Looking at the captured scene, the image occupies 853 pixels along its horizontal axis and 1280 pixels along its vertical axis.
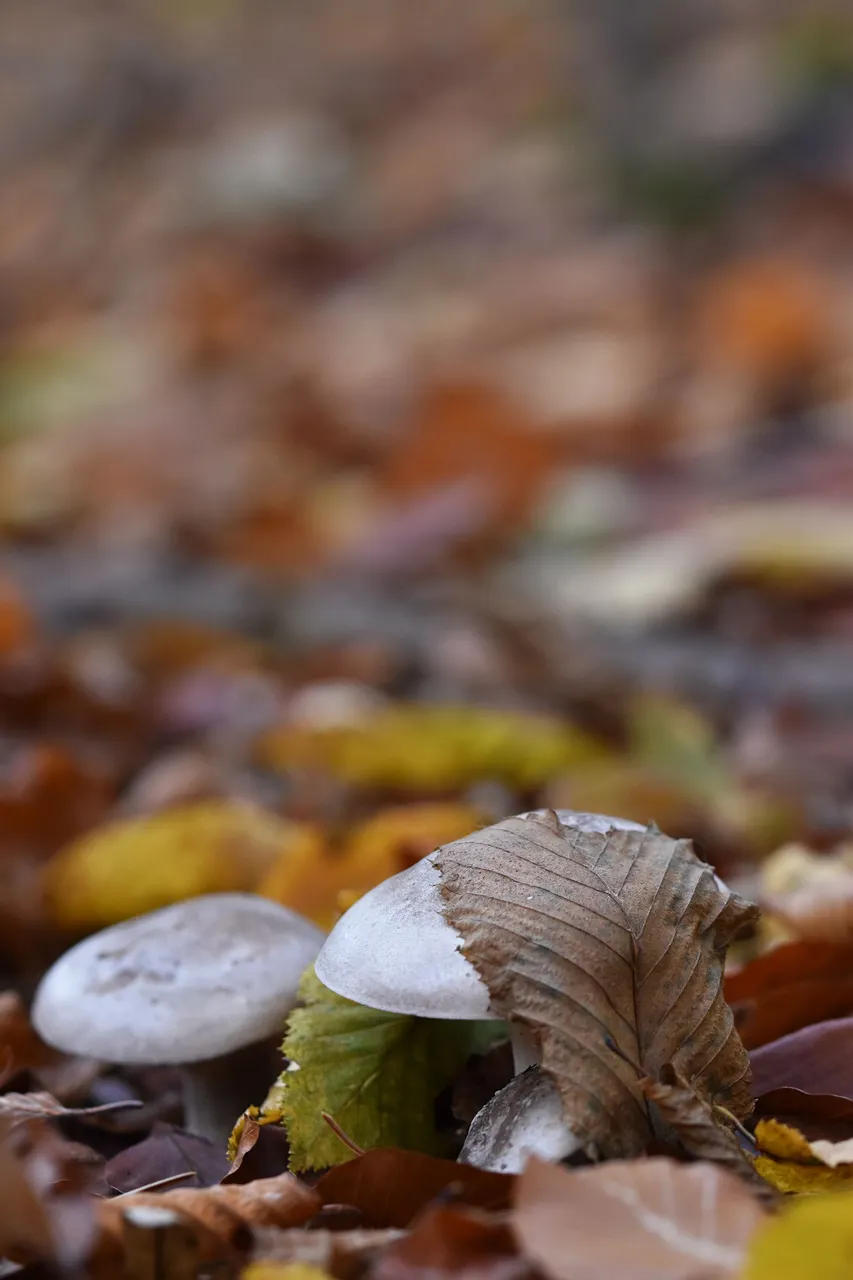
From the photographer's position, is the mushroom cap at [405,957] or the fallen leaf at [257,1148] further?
the fallen leaf at [257,1148]

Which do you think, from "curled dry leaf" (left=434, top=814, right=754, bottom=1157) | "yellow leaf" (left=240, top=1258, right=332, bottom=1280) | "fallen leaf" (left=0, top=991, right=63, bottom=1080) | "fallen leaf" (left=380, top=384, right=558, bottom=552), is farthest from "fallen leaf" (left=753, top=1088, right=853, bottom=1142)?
"fallen leaf" (left=380, top=384, right=558, bottom=552)

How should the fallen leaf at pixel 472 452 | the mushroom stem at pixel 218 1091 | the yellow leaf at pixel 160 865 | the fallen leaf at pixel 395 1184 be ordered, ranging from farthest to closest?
the fallen leaf at pixel 472 452, the yellow leaf at pixel 160 865, the mushroom stem at pixel 218 1091, the fallen leaf at pixel 395 1184

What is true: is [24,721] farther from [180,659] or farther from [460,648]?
[460,648]

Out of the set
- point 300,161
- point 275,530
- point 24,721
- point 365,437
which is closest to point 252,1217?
point 24,721

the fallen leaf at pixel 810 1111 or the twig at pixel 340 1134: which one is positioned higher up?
the fallen leaf at pixel 810 1111

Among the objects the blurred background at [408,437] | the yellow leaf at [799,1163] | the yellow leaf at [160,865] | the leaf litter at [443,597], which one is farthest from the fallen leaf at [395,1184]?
the yellow leaf at [160,865]

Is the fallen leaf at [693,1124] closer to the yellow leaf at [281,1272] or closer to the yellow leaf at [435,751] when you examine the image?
the yellow leaf at [281,1272]

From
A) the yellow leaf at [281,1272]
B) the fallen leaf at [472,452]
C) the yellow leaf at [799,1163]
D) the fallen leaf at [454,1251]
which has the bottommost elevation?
the yellow leaf at [281,1272]
